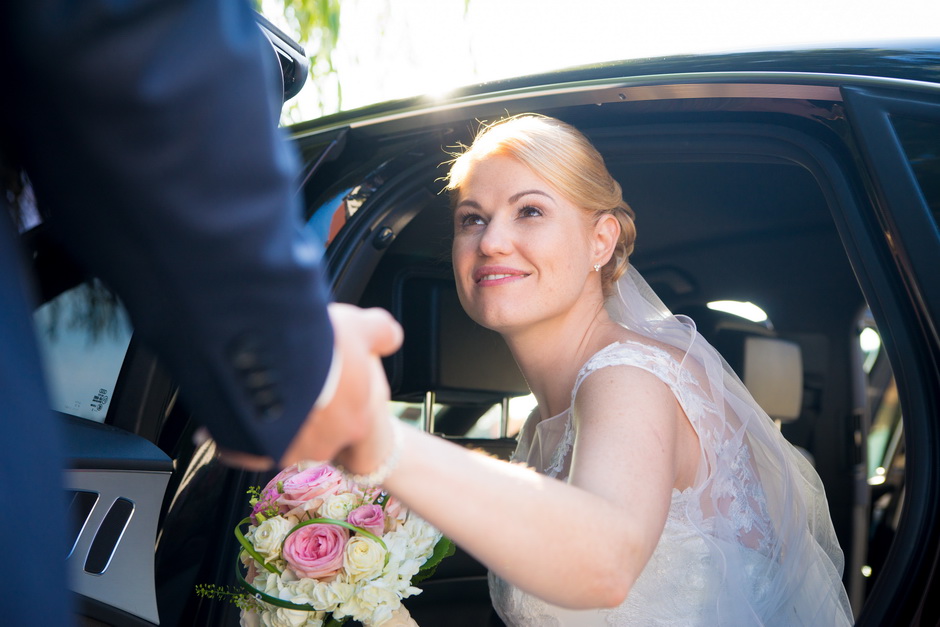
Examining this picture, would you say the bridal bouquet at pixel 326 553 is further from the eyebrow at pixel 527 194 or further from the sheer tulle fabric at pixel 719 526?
the eyebrow at pixel 527 194

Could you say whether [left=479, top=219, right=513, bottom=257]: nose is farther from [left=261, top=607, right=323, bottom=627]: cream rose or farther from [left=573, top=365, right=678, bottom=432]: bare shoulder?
[left=261, top=607, right=323, bottom=627]: cream rose

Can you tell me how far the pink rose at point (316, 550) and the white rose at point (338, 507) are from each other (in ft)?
0.09

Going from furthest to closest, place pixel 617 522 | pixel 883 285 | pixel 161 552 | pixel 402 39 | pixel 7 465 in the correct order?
pixel 402 39, pixel 161 552, pixel 883 285, pixel 617 522, pixel 7 465

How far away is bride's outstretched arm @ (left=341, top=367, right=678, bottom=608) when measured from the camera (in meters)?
0.98

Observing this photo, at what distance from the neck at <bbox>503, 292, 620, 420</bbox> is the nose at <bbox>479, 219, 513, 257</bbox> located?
0.20m

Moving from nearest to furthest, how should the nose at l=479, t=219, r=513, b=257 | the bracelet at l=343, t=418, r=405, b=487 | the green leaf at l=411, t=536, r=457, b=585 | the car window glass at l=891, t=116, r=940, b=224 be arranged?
the bracelet at l=343, t=418, r=405, b=487
the car window glass at l=891, t=116, r=940, b=224
the green leaf at l=411, t=536, r=457, b=585
the nose at l=479, t=219, r=513, b=257

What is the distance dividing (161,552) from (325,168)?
102 cm

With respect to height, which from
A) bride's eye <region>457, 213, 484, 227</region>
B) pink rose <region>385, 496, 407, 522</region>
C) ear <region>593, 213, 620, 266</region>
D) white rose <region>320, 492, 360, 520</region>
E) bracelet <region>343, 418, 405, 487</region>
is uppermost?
bride's eye <region>457, 213, 484, 227</region>

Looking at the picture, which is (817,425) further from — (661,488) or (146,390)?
(146,390)

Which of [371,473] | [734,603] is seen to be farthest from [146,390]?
[734,603]

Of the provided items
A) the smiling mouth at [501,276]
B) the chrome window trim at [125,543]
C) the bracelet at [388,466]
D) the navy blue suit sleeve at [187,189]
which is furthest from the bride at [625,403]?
the chrome window trim at [125,543]

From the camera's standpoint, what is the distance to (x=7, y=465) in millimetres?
602

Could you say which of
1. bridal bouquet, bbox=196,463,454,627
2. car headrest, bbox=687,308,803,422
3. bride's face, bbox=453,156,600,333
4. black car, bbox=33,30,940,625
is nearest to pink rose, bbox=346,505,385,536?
bridal bouquet, bbox=196,463,454,627

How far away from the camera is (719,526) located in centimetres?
186
